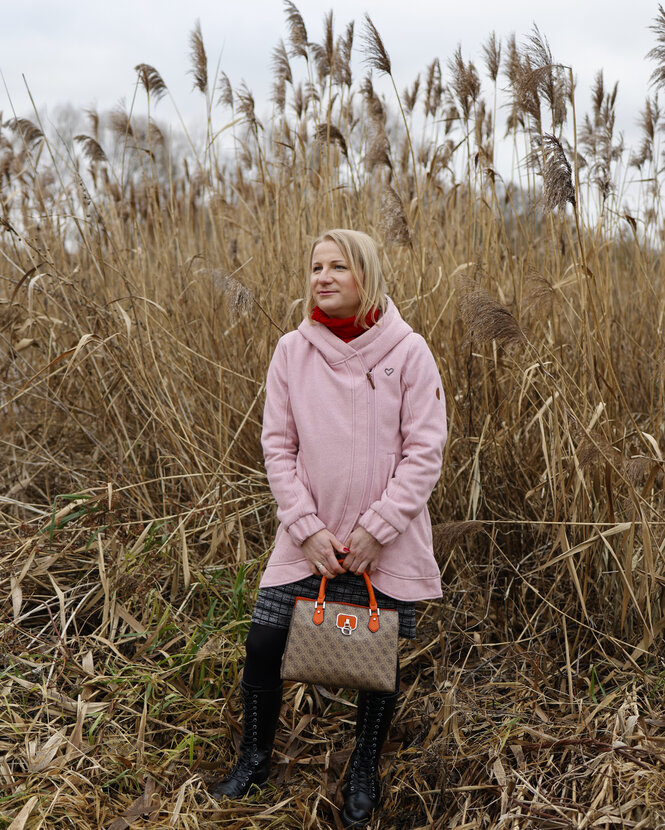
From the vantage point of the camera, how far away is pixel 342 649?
1711 millimetres

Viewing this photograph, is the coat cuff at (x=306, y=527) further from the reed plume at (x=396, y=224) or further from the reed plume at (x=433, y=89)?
the reed plume at (x=433, y=89)

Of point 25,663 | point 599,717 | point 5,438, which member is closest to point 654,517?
point 599,717

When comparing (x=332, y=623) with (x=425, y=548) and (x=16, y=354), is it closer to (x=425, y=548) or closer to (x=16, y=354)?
(x=425, y=548)

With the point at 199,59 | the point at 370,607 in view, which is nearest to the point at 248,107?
the point at 199,59

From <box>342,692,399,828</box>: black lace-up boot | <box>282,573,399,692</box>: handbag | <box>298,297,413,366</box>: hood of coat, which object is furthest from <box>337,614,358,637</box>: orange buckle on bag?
<box>298,297,413,366</box>: hood of coat

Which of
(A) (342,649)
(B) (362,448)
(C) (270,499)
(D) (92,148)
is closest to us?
(A) (342,649)

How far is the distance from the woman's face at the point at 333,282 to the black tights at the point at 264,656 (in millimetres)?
807

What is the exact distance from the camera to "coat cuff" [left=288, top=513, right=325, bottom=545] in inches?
69.1

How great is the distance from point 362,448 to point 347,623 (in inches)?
16.1

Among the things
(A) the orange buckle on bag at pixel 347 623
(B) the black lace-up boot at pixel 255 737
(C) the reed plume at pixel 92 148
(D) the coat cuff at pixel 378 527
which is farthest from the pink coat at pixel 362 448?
(C) the reed plume at pixel 92 148

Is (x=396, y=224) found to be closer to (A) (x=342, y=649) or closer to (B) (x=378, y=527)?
(B) (x=378, y=527)

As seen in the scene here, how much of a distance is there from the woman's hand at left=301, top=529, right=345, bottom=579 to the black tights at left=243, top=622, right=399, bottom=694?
0.68ft

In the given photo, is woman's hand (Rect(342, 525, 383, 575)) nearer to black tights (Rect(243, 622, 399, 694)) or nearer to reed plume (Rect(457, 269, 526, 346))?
black tights (Rect(243, 622, 399, 694))

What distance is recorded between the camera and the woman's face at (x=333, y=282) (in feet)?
6.12
